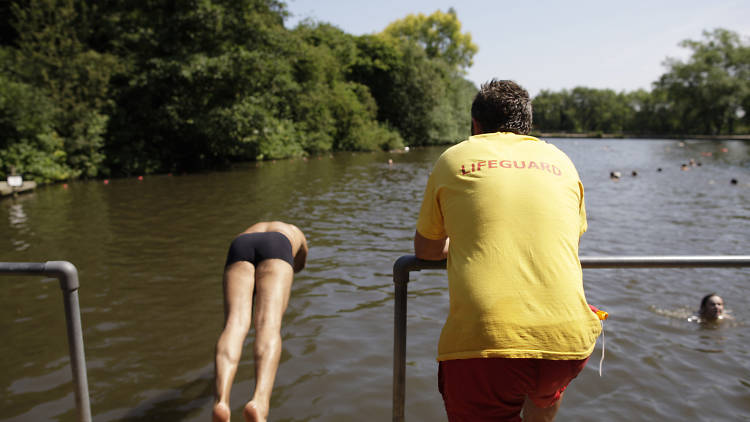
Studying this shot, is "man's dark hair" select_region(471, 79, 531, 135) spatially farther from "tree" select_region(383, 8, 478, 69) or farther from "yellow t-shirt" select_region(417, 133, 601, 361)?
"tree" select_region(383, 8, 478, 69)

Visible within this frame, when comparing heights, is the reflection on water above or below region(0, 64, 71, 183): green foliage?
below

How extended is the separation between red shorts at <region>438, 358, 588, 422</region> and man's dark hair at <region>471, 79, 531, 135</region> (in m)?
0.97

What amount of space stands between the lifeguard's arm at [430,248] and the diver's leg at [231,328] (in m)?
1.20

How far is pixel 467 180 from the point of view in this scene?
1929mm

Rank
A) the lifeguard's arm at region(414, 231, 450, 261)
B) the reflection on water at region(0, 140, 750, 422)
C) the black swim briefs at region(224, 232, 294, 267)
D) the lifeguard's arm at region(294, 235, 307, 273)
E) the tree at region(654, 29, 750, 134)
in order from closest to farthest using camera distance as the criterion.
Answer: the lifeguard's arm at region(414, 231, 450, 261)
the black swim briefs at region(224, 232, 294, 267)
the lifeguard's arm at region(294, 235, 307, 273)
the reflection on water at region(0, 140, 750, 422)
the tree at region(654, 29, 750, 134)

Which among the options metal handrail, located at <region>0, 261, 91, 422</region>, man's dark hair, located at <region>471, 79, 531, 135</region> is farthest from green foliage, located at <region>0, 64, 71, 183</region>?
man's dark hair, located at <region>471, 79, 531, 135</region>

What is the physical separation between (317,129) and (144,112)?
47.6ft

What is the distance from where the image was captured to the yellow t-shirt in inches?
71.3

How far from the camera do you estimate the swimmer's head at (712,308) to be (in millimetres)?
6449

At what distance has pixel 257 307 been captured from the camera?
3.01 metres

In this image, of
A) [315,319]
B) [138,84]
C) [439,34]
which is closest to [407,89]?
[439,34]

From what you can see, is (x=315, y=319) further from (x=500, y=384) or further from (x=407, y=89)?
(x=407, y=89)

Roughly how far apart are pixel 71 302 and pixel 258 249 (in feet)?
4.35

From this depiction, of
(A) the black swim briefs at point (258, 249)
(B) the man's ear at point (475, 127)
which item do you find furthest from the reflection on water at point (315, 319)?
(B) the man's ear at point (475, 127)
